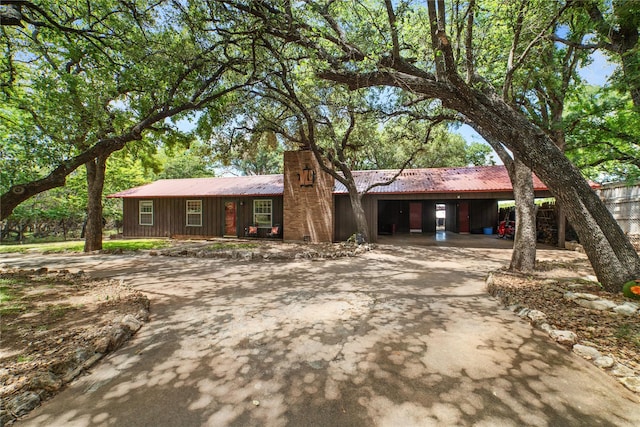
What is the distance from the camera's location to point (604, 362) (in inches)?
106

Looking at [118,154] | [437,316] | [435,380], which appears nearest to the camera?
[435,380]

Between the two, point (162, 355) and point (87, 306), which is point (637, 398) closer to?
point (162, 355)

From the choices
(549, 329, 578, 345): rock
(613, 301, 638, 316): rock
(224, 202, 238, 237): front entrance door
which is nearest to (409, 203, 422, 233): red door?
(224, 202, 238, 237): front entrance door

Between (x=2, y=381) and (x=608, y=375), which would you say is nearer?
(x=2, y=381)

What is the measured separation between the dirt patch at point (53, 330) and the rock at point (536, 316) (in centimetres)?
536

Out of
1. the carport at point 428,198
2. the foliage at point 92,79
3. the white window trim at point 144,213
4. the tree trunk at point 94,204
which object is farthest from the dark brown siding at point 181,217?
the foliage at point 92,79

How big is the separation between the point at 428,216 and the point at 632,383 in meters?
18.2

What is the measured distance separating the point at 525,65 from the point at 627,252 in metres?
5.59

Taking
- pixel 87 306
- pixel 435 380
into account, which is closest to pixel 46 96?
pixel 87 306

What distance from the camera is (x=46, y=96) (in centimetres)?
642

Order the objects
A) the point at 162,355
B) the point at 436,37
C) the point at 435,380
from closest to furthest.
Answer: the point at 435,380, the point at 162,355, the point at 436,37

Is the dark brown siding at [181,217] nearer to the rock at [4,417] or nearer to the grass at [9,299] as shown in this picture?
the grass at [9,299]

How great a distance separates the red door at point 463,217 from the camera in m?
18.7

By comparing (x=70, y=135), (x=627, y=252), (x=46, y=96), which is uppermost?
(x=46, y=96)
